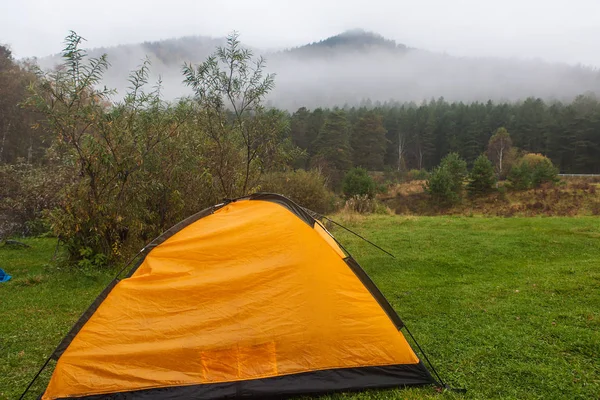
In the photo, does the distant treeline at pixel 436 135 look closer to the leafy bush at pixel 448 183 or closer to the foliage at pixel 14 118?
the foliage at pixel 14 118

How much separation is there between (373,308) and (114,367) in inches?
96.8

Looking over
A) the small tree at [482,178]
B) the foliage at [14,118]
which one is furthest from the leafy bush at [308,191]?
the foliage at [14,118]

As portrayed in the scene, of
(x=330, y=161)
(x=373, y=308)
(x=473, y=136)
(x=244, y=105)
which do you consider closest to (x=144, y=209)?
(x=244, y=105)

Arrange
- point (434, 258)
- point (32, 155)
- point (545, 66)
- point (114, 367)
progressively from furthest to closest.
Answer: point (545, 66) → point (32, 155) → point (434, 258) → point (114, 367)

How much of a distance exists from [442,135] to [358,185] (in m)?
33.9

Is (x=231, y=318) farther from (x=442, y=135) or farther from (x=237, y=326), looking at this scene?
(x=442, y=135)

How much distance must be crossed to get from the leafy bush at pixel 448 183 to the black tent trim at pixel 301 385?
2802 cm

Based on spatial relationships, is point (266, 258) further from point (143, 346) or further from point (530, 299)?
point (530, 299)

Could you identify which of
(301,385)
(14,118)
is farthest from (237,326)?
(14,118)

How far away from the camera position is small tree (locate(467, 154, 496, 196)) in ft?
98.5

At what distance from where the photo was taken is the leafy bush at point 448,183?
29656mm

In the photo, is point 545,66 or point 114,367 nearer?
point 114,367

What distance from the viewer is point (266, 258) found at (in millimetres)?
3770

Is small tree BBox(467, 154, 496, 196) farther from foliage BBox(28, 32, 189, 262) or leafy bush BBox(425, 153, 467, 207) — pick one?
foliage BBox(28, 32, 189, 262)
